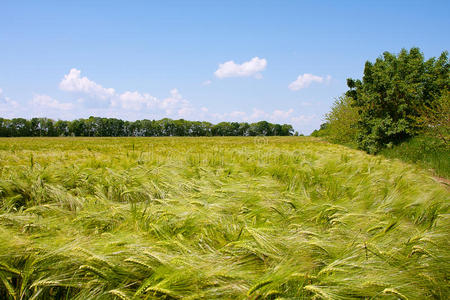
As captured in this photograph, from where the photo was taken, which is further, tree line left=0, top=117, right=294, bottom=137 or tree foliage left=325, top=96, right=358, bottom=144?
tree line left=0, top=117, right=294, bottom=137

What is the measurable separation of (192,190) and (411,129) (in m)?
11.9

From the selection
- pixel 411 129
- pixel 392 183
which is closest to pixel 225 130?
pixel 411 129

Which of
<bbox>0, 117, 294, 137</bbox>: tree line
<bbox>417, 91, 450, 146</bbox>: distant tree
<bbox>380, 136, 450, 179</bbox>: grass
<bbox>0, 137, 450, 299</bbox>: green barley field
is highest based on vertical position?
<bbox>0, 117, 294, 137</bbox>: tree line

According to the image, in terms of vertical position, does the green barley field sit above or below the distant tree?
below

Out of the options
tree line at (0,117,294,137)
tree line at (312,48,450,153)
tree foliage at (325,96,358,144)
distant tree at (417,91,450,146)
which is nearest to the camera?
distant tree at (417,91,450,146)

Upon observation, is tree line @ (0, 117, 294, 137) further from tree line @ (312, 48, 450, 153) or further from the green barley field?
the green barley field

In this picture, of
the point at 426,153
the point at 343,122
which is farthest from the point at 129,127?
the point at 426,153

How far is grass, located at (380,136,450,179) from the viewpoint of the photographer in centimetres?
679

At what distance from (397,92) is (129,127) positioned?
104 metres

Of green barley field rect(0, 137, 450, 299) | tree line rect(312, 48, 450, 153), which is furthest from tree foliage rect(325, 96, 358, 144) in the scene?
green barley field rect(0, 137, 450, 299)

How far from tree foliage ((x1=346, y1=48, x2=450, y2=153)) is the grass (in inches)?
28.5

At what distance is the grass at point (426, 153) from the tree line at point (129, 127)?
302 ft

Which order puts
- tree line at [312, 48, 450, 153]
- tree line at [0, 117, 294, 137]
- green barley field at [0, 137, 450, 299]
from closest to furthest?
green barley field at [0, 137, 450, 299], tree line at [312, 48, 450, 153], tree line at [0, 117, 294, 137]

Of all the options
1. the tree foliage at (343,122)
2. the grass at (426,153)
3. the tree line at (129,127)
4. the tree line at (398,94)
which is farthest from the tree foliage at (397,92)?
the tree line at (129,127)
